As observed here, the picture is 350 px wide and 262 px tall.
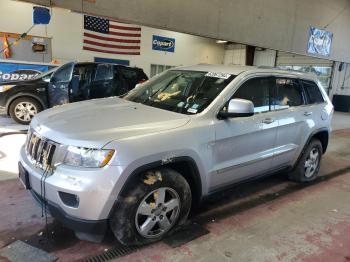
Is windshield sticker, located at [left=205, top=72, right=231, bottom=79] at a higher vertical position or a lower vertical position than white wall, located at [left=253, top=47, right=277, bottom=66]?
lower

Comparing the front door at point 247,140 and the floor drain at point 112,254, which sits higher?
the front door at point 247,140

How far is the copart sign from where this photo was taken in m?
9.20

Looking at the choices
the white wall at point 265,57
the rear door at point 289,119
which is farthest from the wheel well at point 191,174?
the white wall at point 265,57

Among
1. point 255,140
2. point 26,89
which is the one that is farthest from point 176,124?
point 26,89

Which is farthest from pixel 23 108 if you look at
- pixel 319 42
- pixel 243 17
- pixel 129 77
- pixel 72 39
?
pixel 319 42

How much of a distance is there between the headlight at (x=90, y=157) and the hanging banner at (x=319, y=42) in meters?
10.4

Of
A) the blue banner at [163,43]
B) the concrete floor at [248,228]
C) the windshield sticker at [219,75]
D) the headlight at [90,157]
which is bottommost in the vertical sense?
the concrete floor at [248,228]

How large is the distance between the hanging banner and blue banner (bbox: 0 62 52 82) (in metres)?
9.08

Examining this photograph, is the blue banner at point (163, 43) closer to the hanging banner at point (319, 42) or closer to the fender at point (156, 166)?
the hanging banner at point (319, 42)

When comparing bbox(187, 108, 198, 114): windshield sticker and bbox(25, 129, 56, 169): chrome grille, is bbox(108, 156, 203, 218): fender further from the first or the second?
bbox(25, 129, 56, 169): chrome grille

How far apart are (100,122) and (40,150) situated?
53 centimetres

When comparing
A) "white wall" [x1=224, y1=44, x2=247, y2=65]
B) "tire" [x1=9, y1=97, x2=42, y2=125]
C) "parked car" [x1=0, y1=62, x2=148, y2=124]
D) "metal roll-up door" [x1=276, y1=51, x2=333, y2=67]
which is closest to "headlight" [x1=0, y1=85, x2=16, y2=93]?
"parked car" [x1=0, y1=62, x2=148, y2=124]

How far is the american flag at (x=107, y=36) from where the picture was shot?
13438 mm

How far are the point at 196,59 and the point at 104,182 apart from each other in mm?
17058
